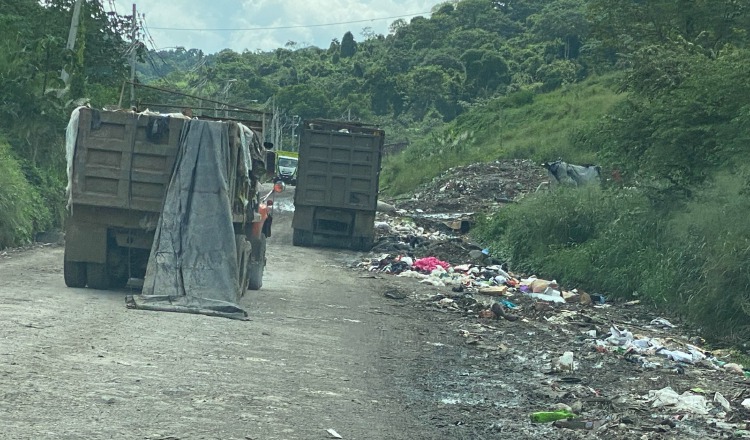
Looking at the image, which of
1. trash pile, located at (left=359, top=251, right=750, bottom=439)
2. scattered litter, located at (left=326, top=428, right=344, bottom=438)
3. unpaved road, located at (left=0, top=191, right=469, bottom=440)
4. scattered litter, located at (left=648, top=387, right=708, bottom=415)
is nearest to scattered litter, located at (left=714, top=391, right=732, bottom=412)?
trash pile, located at (left=359, top=251, right=750, bottom=439)

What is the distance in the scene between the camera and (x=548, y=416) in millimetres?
7719

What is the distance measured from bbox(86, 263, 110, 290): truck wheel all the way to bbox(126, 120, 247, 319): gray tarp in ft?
3.89

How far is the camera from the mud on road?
263 inches

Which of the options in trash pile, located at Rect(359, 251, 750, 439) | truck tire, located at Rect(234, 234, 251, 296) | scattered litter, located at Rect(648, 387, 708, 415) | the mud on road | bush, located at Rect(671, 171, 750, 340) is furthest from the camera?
truck tire, located at Rect(234, 234, 251, 296)

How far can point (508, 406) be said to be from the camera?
8227mm

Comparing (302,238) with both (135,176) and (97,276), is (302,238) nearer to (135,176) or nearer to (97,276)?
(97,276)

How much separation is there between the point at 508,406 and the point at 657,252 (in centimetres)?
916

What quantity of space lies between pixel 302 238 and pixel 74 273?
40.2ft

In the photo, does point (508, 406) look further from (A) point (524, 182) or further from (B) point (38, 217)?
(A) point (524, 182)

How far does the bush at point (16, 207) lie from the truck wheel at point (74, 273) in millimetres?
7410

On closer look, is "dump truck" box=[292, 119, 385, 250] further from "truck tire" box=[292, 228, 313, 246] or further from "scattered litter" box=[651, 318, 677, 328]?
"scattered litter" box=[651, 318, 677, 328]

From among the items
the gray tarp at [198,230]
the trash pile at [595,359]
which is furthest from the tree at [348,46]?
the gray tarp at [198,230]

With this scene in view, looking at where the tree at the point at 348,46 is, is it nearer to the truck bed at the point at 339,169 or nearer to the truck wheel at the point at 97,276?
the truck bed at the point at 339,169

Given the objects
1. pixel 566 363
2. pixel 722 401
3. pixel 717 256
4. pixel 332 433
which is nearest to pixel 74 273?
pixel 566 363
